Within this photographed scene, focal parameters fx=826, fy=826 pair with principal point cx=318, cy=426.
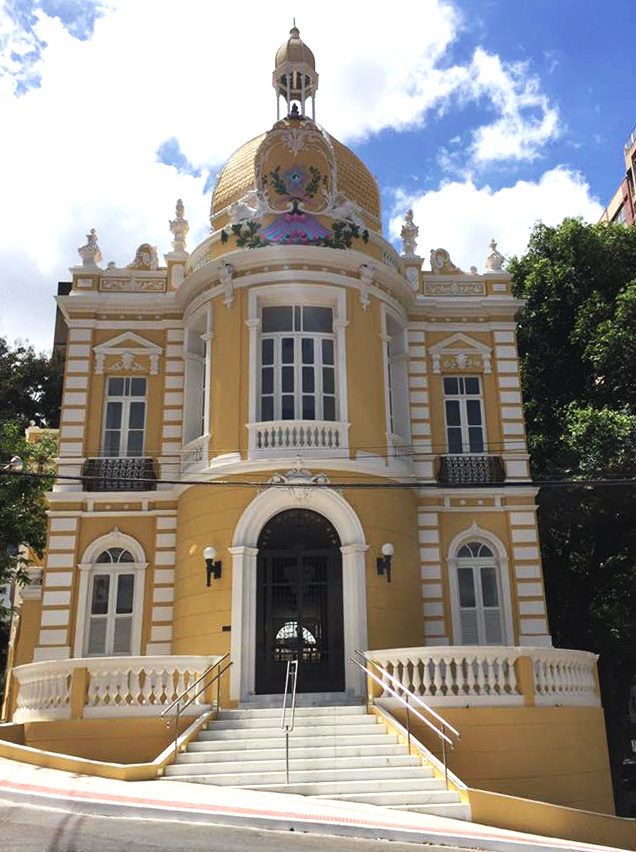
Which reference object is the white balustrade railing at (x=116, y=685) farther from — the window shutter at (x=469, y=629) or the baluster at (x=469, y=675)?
the window shutter at (x=469, y=629)

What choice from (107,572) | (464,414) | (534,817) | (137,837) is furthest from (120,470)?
(534,817)

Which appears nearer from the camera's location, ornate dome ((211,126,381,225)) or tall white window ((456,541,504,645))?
tall white window ((456,541,504,645))

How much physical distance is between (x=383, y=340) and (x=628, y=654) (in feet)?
39.8


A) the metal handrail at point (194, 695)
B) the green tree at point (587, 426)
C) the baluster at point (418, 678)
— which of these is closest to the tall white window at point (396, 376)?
the green tree at point (587, 426)

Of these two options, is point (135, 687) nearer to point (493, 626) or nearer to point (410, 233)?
point (493, 626)

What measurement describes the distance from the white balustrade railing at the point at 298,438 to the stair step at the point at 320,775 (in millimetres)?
6767

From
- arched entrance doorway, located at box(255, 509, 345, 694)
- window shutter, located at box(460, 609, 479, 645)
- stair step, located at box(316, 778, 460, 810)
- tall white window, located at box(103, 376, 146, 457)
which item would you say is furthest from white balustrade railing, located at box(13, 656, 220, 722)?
window shutter, located at box(460, 609, 479, 645)

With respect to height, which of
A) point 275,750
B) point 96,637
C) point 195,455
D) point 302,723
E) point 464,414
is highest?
point 464,414

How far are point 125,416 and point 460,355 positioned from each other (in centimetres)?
825

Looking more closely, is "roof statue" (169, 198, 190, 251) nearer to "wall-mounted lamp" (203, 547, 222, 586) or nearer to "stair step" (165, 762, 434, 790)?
"wall-mounted lamp" (203, 547, 222, 586)

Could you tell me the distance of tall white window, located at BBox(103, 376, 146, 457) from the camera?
63.3 feet

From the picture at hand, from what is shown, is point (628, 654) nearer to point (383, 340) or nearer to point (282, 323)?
point (383, 340)

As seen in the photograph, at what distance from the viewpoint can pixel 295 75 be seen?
22391 mm

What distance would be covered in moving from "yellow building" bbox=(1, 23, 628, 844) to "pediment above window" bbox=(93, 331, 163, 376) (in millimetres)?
60
